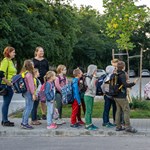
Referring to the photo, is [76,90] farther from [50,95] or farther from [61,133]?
[61,133]

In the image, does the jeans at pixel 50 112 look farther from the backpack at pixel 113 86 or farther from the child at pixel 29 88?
the backpack at pixel 113 86

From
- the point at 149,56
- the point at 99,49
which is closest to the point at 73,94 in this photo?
the point at 99,49

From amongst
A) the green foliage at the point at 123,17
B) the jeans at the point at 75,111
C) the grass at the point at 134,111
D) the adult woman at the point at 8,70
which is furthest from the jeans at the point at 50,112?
the green foliage at the point at 123,17

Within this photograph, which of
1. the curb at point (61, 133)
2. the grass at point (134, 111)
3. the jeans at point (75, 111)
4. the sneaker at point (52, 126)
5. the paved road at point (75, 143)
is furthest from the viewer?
the grass at point (134, 111)

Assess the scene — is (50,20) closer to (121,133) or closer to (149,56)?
(121,133)

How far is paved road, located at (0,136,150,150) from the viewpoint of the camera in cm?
807

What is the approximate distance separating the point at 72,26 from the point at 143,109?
26.5 meters

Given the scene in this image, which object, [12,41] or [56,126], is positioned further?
[12,41]

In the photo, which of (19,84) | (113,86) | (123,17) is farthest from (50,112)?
(123,17)

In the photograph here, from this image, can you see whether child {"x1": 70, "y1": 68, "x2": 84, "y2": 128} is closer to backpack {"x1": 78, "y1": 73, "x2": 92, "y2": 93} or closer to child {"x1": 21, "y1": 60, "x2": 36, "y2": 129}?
backpack {"x1": 78, "y1": 73, "x2": 92, "y2": 93}

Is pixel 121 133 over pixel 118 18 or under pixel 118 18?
under

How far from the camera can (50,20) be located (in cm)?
3841

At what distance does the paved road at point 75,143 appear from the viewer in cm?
807

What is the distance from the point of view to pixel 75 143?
859 cm
